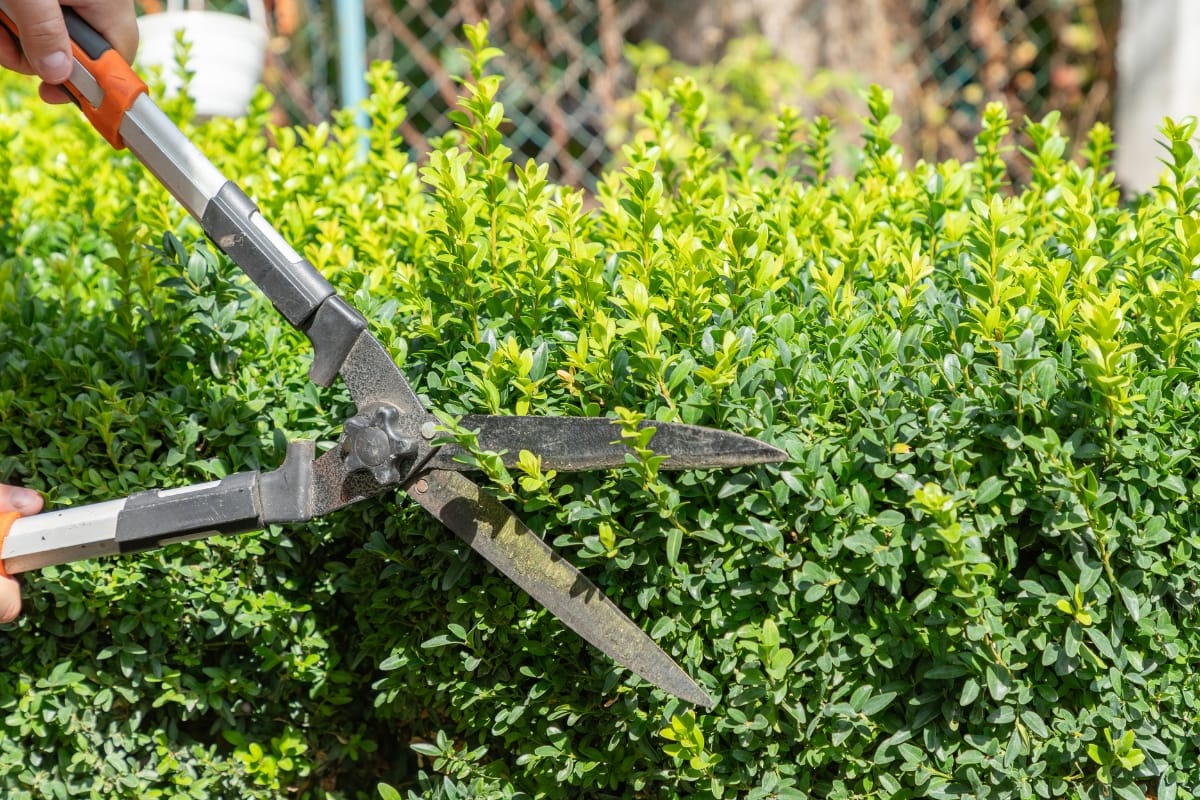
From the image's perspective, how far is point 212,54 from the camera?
4.04 metres

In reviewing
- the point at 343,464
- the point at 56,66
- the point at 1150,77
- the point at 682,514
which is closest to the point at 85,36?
the point at 56,66

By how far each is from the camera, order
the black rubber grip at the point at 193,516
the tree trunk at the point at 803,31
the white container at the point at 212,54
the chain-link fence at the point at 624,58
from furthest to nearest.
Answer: the chain-link fence at the point at 624,58 → the tree trunk at the point at 803,31 → the white container at the point at 212,54 → the black rubber grip at the point at 193,516

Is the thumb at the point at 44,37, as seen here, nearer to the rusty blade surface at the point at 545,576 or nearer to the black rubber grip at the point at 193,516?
the black rubber grip at the point at 193,516

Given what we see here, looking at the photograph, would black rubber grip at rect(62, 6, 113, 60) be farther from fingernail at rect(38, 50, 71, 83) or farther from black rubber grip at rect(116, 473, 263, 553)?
black rubber grip at rect(116, 473, 263, 553)

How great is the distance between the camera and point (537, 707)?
6.20ft

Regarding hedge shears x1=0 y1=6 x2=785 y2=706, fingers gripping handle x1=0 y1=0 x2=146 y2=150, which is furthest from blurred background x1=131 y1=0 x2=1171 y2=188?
hedge shears x1=0 y1=6 x2=785 y2=706

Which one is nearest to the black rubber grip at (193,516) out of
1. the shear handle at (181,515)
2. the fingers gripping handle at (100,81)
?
the shear handle at (181,515)

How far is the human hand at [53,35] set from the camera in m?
1.85

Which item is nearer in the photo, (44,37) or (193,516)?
(193,516)

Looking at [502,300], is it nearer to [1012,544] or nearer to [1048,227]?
[1012,544]

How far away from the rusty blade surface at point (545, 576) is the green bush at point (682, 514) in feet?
0.21

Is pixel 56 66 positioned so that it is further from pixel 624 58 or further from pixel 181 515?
pixel 624 58

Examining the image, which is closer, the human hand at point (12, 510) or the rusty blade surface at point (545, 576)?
the rusty blade surface at point (545, 576)

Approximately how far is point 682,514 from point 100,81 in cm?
125
